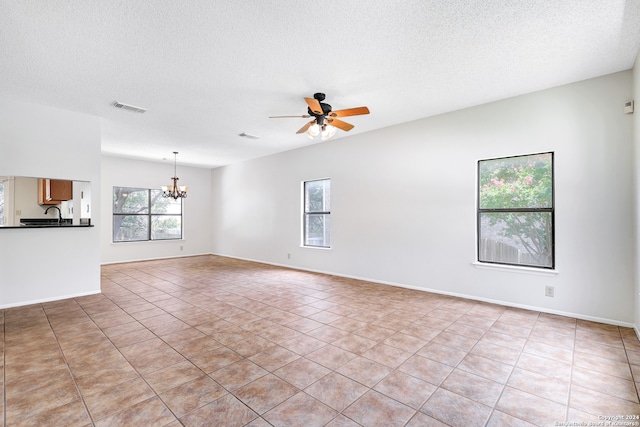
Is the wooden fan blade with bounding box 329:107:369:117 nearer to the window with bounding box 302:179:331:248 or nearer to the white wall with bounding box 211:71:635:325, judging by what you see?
the white wall with bounding box 211:71:635:325

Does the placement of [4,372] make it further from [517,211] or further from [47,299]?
[517,211]

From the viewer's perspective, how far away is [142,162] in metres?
7.92

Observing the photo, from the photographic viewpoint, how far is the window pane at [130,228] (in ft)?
25.1

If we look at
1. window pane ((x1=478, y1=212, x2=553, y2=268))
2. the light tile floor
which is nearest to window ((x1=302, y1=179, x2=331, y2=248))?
the light tile floor

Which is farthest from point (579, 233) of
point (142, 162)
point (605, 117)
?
point (142, 162)

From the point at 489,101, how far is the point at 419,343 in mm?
3256

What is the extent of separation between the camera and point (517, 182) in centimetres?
388

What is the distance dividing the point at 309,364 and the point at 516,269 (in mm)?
2981

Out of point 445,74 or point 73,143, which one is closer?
point 445,74

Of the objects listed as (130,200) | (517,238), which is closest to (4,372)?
(517,238)

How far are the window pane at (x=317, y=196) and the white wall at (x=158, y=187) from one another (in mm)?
3880

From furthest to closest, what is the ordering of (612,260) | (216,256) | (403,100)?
1. (216,256)
2. (403,100)
3. (612,260)

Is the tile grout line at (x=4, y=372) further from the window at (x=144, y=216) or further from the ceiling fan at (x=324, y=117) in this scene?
the window at (x=144, y=216)

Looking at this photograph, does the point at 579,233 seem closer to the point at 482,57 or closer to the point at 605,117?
the point at 605,117
